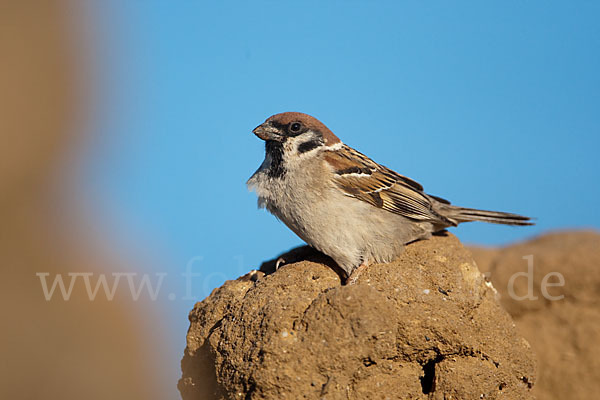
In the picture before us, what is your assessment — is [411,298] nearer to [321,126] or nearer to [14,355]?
[321,126]

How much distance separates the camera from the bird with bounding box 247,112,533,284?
4.72 metres

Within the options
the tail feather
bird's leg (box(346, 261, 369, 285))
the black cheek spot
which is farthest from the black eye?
the tail feather

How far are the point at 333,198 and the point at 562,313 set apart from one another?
3842mm

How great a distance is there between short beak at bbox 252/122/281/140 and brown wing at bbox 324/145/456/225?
0.51 meters

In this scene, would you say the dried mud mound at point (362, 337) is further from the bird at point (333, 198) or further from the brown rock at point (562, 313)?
the brown rock at point (562, 313)

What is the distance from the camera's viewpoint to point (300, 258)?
16.5 ft

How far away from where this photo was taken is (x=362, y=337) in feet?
11.6

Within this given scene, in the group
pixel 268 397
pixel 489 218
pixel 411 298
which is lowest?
pixel 268 397

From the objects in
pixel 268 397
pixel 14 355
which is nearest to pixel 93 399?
pixel 14 355

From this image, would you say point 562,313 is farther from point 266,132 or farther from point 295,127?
point 266,132

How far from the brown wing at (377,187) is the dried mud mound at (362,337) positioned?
475 mm

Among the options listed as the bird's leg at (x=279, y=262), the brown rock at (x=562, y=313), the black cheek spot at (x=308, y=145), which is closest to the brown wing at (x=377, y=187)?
the black cheek spot at (x=308, y=145)

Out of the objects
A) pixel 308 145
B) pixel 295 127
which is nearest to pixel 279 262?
pixel 308 145

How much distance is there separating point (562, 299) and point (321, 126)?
3.98 meters
